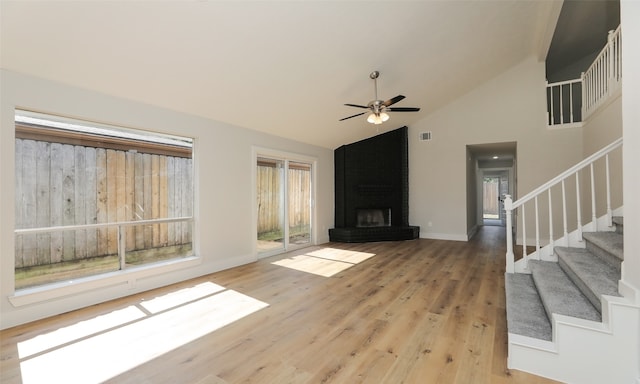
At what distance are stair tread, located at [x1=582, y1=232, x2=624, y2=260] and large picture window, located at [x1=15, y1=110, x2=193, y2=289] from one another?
463cm

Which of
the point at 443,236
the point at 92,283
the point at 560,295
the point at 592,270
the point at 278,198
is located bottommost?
the point at 443,236

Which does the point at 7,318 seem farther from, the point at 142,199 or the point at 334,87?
the point at 334,87

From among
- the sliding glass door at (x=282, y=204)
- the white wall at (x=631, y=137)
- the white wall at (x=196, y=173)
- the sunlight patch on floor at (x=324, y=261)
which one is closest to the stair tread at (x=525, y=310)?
the white wall at (x=631, y=137)

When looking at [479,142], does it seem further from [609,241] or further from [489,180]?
[489,180]

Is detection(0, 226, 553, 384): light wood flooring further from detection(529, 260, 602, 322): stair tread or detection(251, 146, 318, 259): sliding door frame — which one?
detection(251, 146, 318, 259): sliding door frame

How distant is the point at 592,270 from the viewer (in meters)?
2.26

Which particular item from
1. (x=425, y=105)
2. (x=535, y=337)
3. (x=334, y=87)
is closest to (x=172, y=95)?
(x=334, y=87)

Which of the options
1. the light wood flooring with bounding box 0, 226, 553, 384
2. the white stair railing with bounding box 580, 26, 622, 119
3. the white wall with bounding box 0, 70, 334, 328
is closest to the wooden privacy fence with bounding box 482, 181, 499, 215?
the white stair railing with bounding box 580, 26, 622, 119

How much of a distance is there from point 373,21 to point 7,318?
4764 mm

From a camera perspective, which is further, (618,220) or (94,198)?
(94,198)

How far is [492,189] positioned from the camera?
13.1 meters

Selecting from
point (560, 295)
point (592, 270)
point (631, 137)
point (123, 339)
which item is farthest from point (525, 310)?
point (123, 339)

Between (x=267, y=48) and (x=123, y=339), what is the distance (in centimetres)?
316

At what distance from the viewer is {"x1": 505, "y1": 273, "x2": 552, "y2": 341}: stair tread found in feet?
6.56
